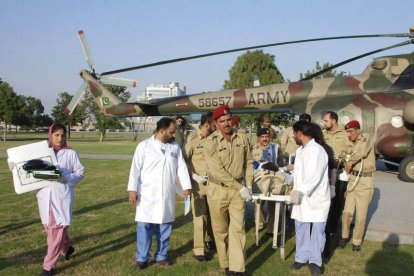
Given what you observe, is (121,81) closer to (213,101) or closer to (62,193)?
(213,101)

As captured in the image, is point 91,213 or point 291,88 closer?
point 91,213

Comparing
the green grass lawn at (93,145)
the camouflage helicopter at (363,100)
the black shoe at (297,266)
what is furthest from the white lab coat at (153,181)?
the green grass lawn at (93,145)

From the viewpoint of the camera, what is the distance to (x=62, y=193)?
460 centimetres

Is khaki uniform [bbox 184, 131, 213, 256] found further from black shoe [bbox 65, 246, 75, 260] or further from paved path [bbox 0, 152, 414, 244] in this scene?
paved path [bbox 0, 152, 414, 244]

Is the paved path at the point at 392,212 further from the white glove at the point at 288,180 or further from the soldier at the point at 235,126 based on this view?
the soldier at the point at 235,126

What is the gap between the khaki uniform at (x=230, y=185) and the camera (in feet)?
14.4

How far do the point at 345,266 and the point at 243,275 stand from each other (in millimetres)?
1356

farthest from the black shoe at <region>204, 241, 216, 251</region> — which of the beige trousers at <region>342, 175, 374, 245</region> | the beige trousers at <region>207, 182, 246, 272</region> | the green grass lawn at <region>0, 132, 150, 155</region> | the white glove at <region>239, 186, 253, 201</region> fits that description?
the green grass lawn at <region>0, 132, 150, 155</region>

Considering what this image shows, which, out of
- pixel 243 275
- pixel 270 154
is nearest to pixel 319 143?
pixel 270 154

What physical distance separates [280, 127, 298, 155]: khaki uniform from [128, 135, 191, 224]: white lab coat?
2.94 metres

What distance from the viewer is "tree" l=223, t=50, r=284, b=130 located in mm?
37812

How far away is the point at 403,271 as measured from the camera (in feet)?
15.5

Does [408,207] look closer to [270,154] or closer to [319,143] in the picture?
[270,154]

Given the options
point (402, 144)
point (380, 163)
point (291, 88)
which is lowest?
point (380, 163)
